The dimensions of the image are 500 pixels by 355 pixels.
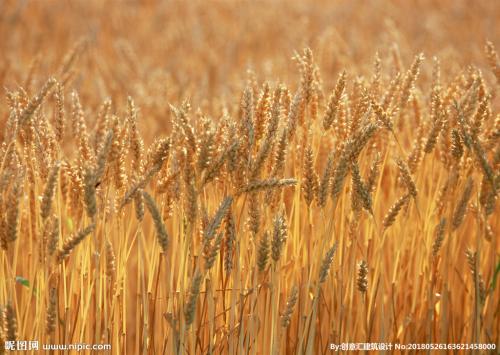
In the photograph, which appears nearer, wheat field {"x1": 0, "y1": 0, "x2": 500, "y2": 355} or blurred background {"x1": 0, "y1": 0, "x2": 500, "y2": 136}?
wheat field {"x1": 0, "y1": 0, "x2": 500, "y2": 355}

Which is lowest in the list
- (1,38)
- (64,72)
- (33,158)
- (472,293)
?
(472,293)

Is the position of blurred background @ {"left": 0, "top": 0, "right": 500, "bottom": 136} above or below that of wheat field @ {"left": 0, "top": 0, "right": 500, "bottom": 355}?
above

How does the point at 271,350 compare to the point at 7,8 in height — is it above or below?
below

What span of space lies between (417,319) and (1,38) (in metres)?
4.00

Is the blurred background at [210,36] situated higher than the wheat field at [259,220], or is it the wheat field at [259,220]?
the blurred background at [210,36]

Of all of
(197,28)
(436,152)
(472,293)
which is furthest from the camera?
(197,28)

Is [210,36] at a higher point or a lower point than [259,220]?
higher

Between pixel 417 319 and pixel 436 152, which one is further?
pixel 436 152

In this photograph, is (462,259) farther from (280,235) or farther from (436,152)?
(280,235)

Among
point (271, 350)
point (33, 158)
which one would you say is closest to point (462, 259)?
point (271, 350)

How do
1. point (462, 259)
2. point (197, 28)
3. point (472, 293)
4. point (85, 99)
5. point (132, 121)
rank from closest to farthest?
point (132, 121), point (472, 293), point (462, 259), point (85, 99), point (197, 28)

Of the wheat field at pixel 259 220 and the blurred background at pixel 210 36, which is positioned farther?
the blurred background at pixel 210 36

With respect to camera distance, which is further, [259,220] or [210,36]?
[210,36]

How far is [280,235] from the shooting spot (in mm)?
1208
